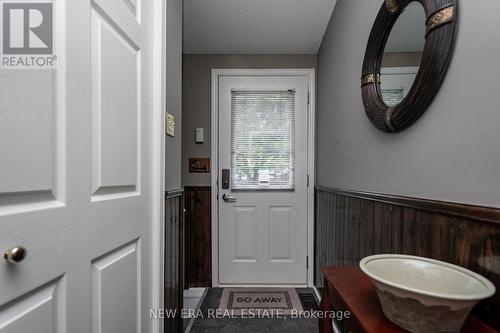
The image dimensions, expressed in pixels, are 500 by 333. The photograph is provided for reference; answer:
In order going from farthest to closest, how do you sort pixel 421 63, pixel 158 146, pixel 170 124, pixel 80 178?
pixel 170 124 → pixel 158 146 → pixel 421 63 → pixel 80 178

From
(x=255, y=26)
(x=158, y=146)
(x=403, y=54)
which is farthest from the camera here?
(x=255, y=26)

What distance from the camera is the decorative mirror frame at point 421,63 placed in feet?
2.57

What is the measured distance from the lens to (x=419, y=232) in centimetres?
91

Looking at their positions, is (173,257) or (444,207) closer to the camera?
(444,207)

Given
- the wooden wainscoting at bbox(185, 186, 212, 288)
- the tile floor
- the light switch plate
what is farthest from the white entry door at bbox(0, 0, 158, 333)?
the wooden wainscoting at bbox(185, 186, 212, 288)

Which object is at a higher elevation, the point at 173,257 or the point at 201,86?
the point at 201,86

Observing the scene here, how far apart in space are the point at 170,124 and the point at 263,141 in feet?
4.00

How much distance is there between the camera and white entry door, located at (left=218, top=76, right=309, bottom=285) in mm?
2408

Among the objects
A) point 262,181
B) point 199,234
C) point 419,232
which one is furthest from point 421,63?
point 199,234

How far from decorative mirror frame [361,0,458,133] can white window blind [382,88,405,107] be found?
2 cm

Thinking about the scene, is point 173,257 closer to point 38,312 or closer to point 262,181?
point 38,312

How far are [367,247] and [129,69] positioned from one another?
144 cm

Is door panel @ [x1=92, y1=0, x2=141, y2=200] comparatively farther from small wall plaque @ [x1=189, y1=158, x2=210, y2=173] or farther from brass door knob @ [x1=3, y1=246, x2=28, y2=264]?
small wall plaque @ [x1=189, y1=158, x2=210, y2=173]

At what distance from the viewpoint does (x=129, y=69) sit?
3.27 ft
